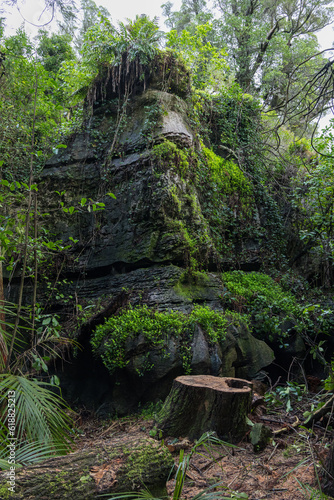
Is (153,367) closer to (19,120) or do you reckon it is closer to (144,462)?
(144,462)

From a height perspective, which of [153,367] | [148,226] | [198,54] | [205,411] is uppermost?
[198,54]

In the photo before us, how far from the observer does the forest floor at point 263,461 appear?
2602 millimetres

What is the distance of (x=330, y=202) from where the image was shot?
7.82 meters

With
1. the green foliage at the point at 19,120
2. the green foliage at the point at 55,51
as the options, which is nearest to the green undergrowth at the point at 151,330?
the green foliage at the point at 19,120

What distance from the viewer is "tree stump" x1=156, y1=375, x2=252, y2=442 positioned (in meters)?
3.48

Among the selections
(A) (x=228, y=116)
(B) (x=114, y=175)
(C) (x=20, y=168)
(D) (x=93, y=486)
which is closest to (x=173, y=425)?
(D) (x=93, y=486)

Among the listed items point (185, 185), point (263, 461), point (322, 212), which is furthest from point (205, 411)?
point (322, 212)

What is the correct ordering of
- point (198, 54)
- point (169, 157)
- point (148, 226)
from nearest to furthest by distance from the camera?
point (148, 226) → point (169, 157) → point (198, 54)

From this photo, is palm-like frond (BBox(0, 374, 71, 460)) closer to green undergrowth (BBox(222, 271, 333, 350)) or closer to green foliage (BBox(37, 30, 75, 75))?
green undergrowth (BBox(222, 271, 333, 350))

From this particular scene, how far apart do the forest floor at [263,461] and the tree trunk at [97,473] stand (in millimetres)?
275

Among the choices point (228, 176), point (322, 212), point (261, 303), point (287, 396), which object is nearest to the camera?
point (287, 396)

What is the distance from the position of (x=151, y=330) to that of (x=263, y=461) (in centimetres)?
221

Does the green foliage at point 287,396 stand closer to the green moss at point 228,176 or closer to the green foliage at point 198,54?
the green moss at point 228,176

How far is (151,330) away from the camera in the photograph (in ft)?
15.9
